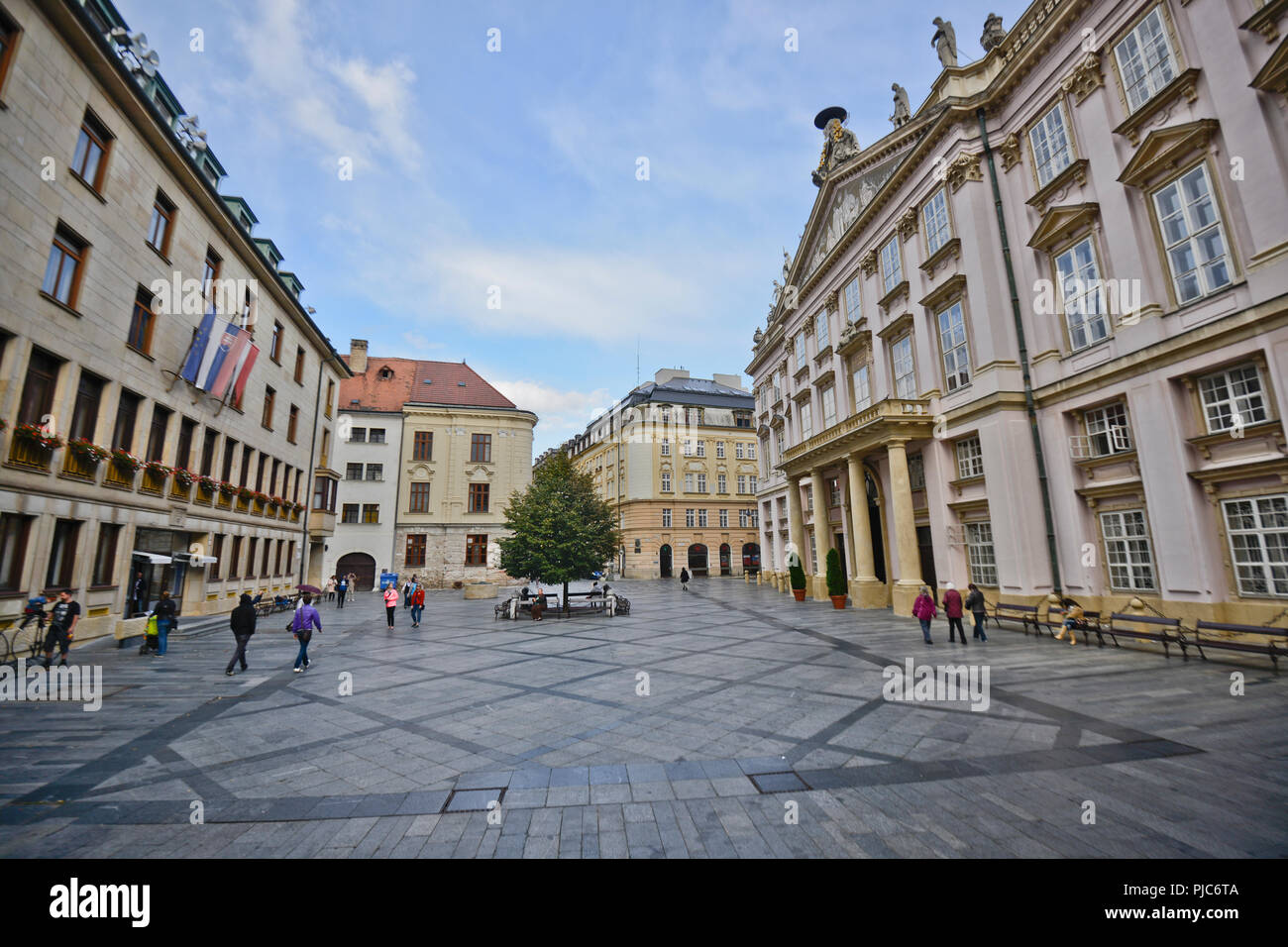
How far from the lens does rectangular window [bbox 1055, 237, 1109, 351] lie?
14.7m

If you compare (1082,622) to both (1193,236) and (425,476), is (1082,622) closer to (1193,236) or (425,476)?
(1193,236)

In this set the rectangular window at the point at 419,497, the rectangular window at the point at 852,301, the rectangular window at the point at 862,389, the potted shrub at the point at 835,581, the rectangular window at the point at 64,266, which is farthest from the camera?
the rectangular window at the point at 419,497

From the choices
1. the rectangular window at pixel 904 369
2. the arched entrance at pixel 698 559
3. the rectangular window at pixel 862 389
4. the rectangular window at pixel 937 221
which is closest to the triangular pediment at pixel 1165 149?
the rectangular window at pixel 937 221

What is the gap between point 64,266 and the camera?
13.7 meters

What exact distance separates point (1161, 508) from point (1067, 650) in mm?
4241

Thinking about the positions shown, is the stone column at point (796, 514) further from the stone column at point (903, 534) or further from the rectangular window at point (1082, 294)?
the rectangular window at point (1082, 294)

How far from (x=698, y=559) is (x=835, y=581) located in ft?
100

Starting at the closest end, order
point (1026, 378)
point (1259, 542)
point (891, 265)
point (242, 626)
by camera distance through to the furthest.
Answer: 1. point (242, 626)
2. point (1259, 542)
3. point (1026, 378)
4. point (891, 265)

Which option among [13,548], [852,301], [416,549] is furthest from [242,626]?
[416,549]

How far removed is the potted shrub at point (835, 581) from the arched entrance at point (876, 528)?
2.03m

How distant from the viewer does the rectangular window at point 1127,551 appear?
44.2 feet

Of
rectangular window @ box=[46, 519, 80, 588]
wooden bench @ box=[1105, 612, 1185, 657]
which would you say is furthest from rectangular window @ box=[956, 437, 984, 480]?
rectangular window @ box=[46, 519, 80, 588]

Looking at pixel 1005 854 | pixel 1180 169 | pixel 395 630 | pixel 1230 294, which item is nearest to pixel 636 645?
pixel 395 630

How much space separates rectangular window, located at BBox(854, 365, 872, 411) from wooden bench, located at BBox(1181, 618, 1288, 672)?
1472 cm
